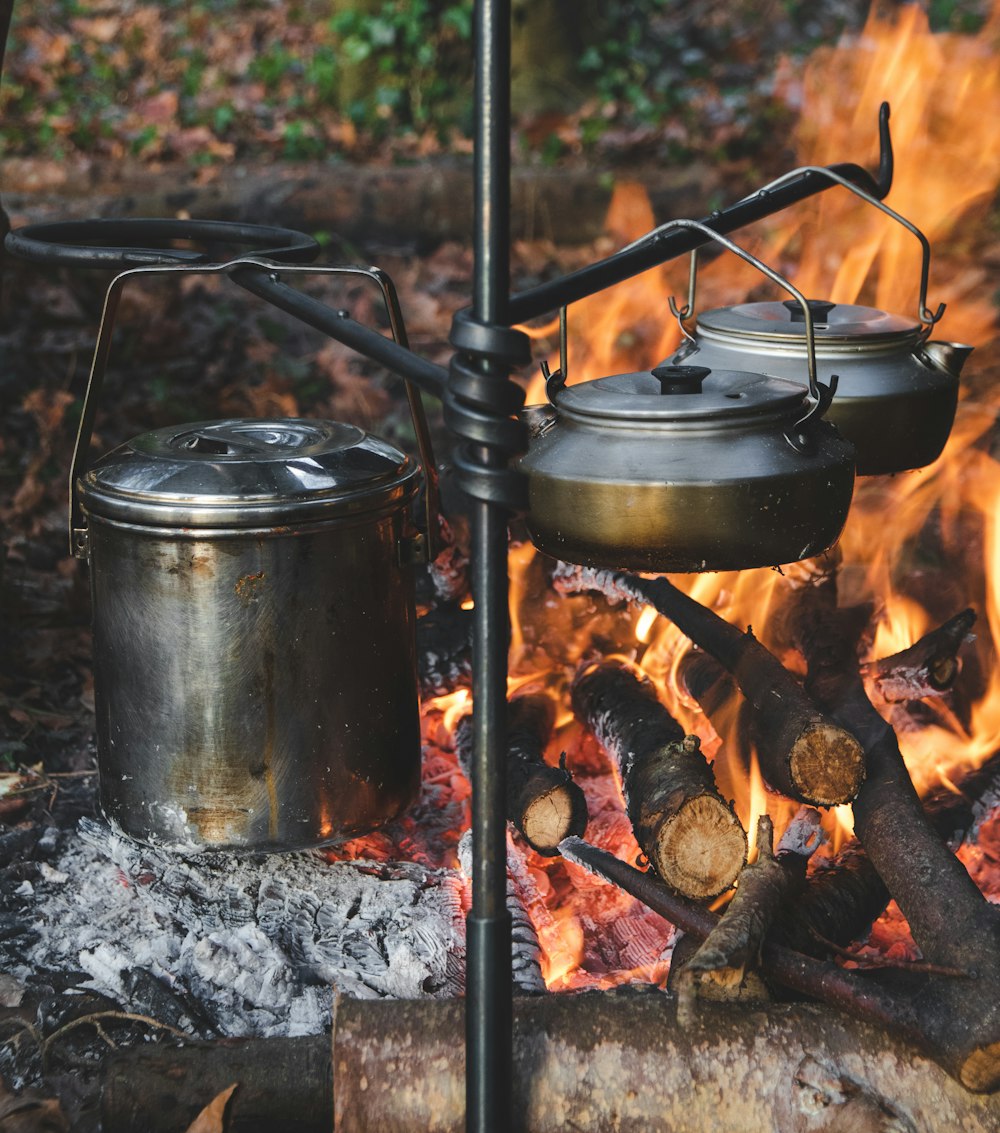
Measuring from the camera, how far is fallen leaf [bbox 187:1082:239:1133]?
2.25 metres

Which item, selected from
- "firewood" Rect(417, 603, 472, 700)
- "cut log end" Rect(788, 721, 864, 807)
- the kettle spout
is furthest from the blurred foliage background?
"cut log end" Rect(788, 721, 864, 807)

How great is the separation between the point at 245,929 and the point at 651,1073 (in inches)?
43.3

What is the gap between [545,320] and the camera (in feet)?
21.7

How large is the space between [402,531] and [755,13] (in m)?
8.01

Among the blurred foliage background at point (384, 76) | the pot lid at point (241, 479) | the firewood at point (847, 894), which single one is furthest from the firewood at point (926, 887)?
the blurred foliage background at point (384, 76)

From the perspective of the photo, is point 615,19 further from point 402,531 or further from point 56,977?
point 56,977

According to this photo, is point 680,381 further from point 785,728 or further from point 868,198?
point 785,728

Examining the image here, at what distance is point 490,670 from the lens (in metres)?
1.92

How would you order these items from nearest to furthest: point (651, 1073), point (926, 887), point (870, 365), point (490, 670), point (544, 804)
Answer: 1. point (490, 670)
2. point (651, 1073)
3. point (926, 887)
4. point (870, 365)
5. point (544, 804)

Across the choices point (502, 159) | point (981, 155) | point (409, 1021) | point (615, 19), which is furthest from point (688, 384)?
point (615, 19)

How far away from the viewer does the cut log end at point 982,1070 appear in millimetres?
2086

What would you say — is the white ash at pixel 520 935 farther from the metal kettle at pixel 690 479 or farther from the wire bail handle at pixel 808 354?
the wire bail handle at pixel 808 354

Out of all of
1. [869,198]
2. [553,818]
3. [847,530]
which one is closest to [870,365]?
[869,198]

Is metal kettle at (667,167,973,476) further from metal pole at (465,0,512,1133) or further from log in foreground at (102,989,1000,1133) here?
log in foreground at (102,989,1000,1133)
